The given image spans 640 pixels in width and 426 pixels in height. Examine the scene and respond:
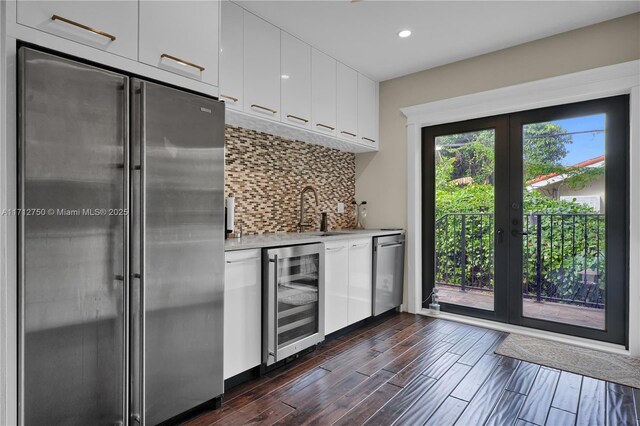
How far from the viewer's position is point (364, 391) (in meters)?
2.22

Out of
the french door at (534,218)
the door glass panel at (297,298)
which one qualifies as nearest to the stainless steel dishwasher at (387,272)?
the french door at (534,218)

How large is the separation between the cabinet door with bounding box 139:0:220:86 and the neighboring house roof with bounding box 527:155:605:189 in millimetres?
2897

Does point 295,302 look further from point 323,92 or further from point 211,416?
point 323,92

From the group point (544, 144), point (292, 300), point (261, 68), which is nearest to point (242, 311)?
point (292, 300)

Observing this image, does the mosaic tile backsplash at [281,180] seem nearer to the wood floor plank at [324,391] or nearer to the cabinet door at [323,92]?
the cabinet door at [323,92]

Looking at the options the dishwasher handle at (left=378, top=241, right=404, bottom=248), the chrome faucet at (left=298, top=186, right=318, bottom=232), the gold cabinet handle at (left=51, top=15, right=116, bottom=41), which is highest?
the gold cabinet handle at (left=51, top=15, right=116, bottom=41)

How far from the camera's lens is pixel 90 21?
1.53 metres

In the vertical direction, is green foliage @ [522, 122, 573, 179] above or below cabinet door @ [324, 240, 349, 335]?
above

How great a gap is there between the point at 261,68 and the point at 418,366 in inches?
99.0

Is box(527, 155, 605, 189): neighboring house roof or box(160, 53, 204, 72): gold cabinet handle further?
box(527, 155, 605, 189): neighboring house roof

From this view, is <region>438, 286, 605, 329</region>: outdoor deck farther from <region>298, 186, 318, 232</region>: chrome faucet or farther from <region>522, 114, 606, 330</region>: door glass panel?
<region>298, 186, 318, 232</region>: chrome faucet

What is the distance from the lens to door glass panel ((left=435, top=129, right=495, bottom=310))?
141 inches

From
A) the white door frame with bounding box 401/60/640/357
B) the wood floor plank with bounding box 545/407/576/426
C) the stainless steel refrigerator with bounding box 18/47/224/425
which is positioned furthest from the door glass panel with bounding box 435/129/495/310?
the stainless steel refrigerator with bounding box 18/47/224/425

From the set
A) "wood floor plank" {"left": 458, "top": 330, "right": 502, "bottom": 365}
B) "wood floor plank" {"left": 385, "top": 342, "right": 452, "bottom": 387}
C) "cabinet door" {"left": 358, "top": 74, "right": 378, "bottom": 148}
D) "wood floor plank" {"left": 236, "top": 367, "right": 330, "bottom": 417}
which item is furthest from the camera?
"cabinet door" {"left": 358, "top": 74, "right": 378, "bottom": 148}
